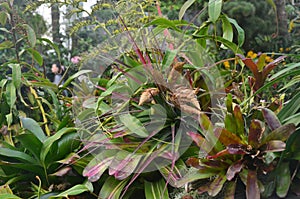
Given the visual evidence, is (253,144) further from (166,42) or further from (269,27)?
(269,27)

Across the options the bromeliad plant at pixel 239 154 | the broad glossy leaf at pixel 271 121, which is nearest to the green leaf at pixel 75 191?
the bromeliad plant at pixel 239 154

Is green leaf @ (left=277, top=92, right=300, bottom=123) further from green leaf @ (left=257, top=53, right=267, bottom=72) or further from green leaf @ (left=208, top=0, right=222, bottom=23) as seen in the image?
green leaf @ (left=208, top=0, right=222, bottom=23)

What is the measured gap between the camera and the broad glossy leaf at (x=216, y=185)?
783 millimetres

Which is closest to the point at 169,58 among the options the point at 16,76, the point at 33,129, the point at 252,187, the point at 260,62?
the point at 260,62

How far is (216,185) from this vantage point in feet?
2.61

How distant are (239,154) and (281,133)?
105 mm

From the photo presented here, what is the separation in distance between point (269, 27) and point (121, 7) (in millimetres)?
3324

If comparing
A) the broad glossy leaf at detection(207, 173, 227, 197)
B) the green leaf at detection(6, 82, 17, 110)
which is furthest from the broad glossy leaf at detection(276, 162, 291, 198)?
the green leaf at detection(6, 82, 17, 110)

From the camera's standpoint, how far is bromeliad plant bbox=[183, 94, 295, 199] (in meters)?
0.78

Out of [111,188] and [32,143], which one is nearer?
[111,188]

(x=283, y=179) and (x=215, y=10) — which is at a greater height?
(x=215, y=10)

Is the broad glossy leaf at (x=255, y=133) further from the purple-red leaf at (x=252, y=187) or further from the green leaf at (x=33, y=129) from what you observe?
the green leaf at (x=33, y=129)

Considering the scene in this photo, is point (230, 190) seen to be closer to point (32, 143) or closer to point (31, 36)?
point (32, 143)

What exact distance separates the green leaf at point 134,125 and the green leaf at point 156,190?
13cm
